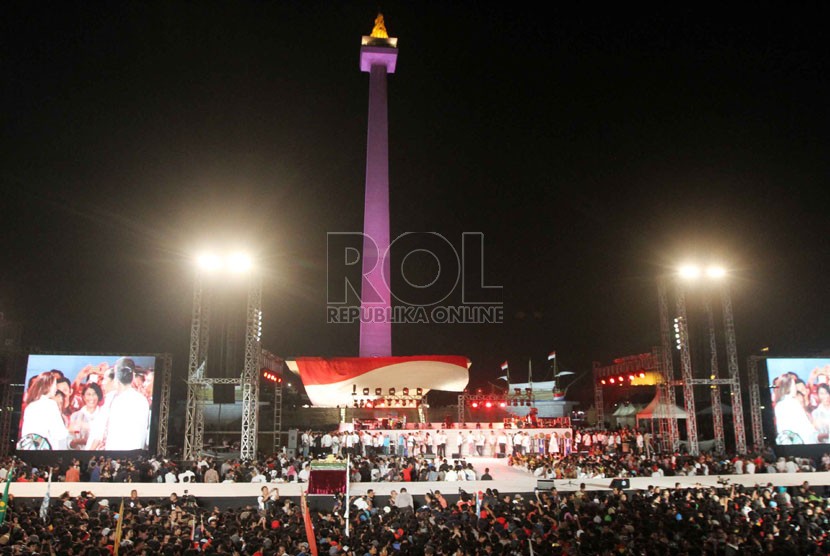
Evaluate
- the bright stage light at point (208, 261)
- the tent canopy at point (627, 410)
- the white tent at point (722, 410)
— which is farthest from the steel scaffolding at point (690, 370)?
the bright stage light at point (208, 261)

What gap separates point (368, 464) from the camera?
74.9 ft

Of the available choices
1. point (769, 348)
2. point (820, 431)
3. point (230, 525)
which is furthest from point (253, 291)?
point (769, 348)

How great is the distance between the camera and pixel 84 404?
29.1 meters

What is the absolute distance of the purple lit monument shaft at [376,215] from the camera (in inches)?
1670

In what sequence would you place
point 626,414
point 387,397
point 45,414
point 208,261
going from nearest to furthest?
1. point 208,261
2. point 45,414
3. point 387,397
4. point 626,414

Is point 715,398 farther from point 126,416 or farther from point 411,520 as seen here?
point 126,416

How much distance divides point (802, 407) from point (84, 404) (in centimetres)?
3520

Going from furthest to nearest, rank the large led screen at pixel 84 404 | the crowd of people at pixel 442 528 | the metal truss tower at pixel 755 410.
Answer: the metal truss tower at pixel 755 410
the large led screen at pixel 84 404
the crowd of people at pixel 442 528

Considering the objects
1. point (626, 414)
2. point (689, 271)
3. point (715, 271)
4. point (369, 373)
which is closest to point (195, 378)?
point (369, 373)

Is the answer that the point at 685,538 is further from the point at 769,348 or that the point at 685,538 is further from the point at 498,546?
the point at 769,348

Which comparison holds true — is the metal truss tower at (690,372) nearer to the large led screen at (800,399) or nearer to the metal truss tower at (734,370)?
the metal truss tower at (734,370)

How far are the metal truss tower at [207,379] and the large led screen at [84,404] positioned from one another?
10.6 ft

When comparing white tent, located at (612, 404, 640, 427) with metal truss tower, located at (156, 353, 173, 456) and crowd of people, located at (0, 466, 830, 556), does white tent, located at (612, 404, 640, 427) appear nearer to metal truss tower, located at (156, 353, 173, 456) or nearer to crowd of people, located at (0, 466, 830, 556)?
crowd of people, located at (0, 466, 830, 556)

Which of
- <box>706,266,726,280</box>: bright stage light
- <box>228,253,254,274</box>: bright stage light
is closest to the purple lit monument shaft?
<box>228,253,254,274</box>: bright stage light
